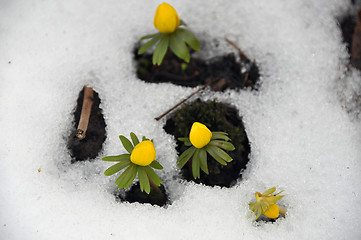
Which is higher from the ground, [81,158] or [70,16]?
[70,16]

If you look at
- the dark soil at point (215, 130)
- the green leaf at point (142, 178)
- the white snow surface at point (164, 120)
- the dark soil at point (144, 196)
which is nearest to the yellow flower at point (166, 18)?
the white snow surface at point (164, 120)

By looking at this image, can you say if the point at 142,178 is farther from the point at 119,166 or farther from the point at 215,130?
the point at 215,130

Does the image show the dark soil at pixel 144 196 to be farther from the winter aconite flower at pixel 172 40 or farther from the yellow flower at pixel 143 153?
the winter aconite flower at pixel 172 40

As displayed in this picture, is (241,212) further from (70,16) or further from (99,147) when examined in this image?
(70,16)

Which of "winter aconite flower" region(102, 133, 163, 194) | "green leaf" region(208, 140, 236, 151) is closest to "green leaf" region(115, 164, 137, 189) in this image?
"winter aconite flower" region(102, 133, 163, 194)

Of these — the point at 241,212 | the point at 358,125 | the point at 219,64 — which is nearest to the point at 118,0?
the point at 219,64

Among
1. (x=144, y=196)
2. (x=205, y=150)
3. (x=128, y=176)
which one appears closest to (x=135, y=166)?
(x=128, y=176)
